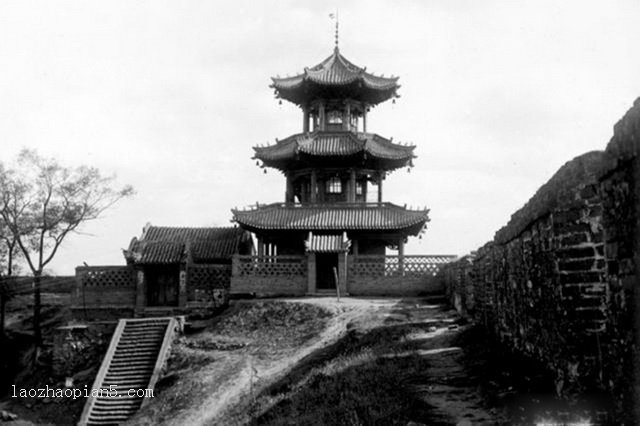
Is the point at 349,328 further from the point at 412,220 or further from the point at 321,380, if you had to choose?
the point at 412,220

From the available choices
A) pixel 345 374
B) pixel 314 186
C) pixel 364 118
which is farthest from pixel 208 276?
pixel 345 374

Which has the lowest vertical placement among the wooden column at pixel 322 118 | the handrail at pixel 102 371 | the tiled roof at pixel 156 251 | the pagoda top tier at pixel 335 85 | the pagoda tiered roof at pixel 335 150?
the handrail at pixel 102 371

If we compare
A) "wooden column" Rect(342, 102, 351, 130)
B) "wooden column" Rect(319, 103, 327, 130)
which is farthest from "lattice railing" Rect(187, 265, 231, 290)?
"wooden column" Rect(342, 102, 351, 130)

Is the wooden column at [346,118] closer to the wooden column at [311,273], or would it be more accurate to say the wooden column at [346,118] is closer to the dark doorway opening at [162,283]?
the wooden column at [311,273]

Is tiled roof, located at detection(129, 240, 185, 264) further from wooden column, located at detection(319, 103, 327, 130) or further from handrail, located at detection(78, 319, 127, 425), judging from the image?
wooden column, located at detection(319, 103, 327, 130)

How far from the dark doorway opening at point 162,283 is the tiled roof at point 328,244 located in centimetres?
652

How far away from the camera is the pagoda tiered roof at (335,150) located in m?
28.9

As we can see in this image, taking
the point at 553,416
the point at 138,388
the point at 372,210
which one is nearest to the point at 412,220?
the point at 372,210

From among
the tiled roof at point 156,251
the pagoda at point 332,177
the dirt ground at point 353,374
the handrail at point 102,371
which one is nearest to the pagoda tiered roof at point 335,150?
the pagoda at point 332,177

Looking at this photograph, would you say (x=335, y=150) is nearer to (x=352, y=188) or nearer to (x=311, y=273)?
(x=352, y=188)

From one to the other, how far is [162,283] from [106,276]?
7.94 ft

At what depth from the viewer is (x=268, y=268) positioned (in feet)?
86.1

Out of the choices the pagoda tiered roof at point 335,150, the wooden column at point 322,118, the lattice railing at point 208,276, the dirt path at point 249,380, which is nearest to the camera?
the dirt path at point 249,380

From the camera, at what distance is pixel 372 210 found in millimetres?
28359
